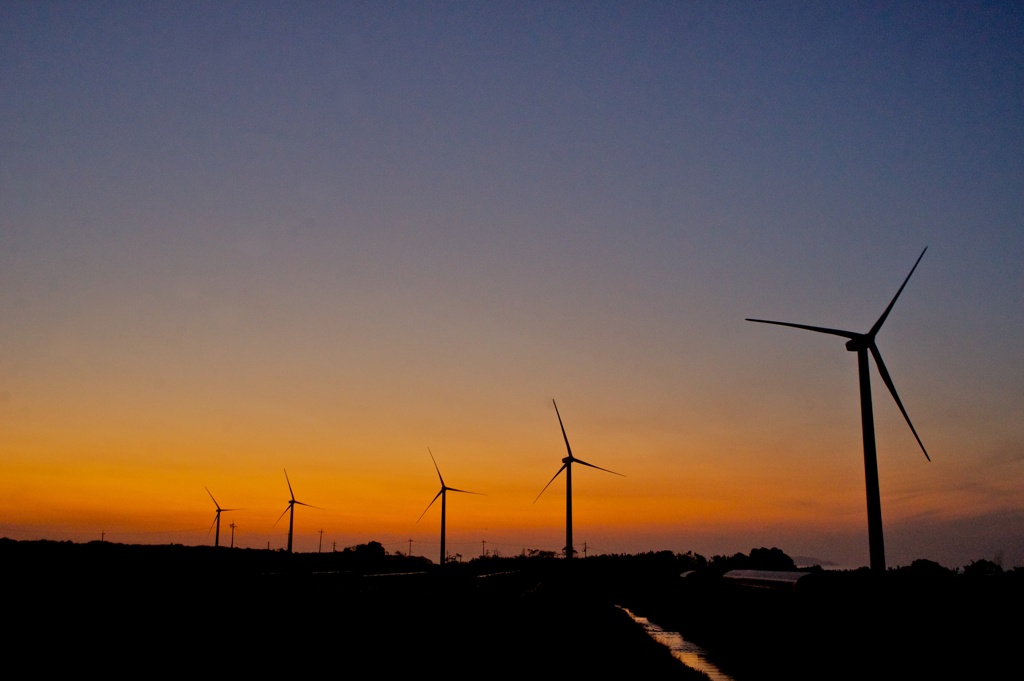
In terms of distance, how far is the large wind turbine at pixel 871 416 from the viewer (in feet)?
123

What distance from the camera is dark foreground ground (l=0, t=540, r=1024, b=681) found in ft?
86.8

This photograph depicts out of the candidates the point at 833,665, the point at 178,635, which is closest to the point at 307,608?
the point at 178,635

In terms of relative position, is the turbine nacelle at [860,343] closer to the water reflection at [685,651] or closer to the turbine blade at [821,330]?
the turbine blade at [821,330]

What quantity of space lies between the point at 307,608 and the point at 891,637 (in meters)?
28.4

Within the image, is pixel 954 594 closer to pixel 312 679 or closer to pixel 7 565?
pixel 312 679

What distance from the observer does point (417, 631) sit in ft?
122

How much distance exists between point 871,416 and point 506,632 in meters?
19.5

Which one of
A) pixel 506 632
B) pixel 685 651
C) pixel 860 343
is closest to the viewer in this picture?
pixel 685 651

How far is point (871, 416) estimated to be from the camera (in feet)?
134

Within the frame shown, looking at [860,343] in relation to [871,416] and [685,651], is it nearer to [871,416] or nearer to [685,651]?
[871,416]

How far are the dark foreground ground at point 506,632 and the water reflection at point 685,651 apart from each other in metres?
0.72

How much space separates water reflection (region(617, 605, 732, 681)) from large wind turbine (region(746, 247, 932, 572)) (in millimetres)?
8640

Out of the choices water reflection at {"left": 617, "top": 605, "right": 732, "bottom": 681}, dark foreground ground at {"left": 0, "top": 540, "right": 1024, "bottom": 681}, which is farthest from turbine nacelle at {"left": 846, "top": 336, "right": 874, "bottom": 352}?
water reflection at {"left": 617, "top": 605, "right": 732, "bottom": 681}

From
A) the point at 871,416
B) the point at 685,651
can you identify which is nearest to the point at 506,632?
the point at 685,651
